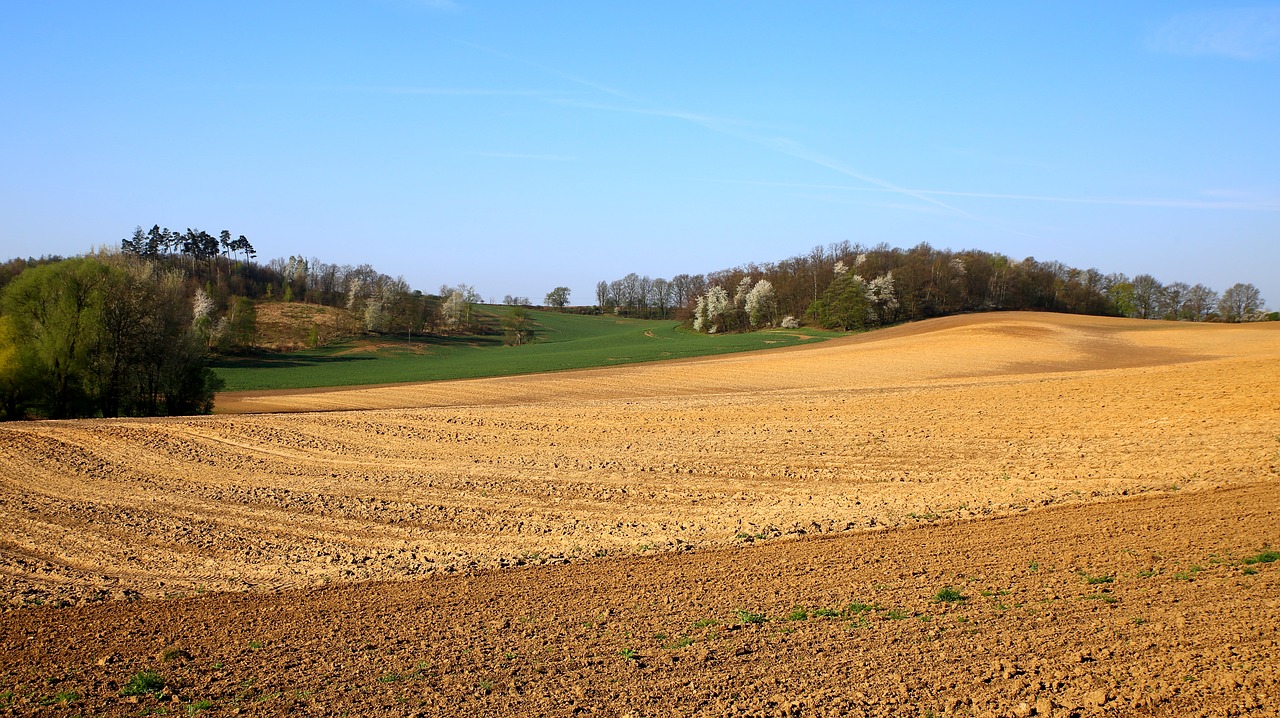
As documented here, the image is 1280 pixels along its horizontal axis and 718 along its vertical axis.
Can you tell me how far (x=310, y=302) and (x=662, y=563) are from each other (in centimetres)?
10990

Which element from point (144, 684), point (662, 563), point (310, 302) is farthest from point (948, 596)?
point (310, 302)

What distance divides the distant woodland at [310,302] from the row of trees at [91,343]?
0.06 m

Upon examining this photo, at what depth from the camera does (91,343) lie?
3225cm

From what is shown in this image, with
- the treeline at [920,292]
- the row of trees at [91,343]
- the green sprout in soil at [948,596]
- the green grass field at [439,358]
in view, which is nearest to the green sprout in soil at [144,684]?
the green sprout in soil at [948,596]

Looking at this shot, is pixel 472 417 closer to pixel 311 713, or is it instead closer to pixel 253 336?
pixel 311 713

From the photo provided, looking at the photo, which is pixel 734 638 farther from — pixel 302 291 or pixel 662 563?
pixel 302 291

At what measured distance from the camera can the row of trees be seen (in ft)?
104

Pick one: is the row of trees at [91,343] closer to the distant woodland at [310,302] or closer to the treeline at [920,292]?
the distant woodland at [310,302]

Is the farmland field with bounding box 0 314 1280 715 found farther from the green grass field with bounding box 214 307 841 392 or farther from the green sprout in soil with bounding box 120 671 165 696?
the green grass field with bounding box 214 307 841 392

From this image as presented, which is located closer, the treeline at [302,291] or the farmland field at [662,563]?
the farmland field at [662,563]

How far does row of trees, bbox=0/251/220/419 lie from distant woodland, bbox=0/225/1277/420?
2.2 inches

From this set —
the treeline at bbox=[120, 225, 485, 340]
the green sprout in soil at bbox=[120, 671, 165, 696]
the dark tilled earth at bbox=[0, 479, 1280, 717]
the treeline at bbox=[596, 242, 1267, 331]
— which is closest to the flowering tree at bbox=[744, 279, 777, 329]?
the treeline at bbox=[596, 242, 1267, 331]

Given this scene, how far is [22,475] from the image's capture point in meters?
17.9

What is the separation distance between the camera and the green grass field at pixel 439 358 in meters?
56.0
